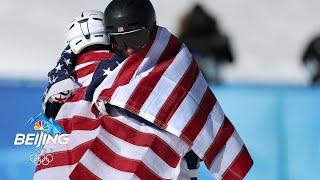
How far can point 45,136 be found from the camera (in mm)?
5105

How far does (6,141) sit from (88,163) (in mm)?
1946

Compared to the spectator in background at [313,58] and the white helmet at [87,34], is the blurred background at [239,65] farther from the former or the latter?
the white helmet at [87,34]

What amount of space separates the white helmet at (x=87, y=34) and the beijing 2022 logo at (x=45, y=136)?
38cm

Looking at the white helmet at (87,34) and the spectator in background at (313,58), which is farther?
the spectator in background at (313,58)

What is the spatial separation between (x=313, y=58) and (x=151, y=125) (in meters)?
6.77

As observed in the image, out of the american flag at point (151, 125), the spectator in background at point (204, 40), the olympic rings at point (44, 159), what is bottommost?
the olympic rings at point (44, 159)

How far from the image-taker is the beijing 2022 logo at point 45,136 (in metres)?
4.86

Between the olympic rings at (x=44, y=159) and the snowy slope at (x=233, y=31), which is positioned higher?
the snowy slope at (x=233, y=31)

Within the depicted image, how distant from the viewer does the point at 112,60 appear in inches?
188

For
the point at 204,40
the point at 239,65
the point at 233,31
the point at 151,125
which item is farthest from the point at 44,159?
the point at 233,31

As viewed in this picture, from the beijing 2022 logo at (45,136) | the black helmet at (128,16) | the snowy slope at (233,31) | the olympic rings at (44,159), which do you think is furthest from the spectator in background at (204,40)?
the black helmet at (128,16)

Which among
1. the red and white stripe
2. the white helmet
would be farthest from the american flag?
the white helmet

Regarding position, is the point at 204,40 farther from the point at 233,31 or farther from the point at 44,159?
the point at 44,159

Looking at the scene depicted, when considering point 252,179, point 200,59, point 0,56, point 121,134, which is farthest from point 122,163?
point 0,56
